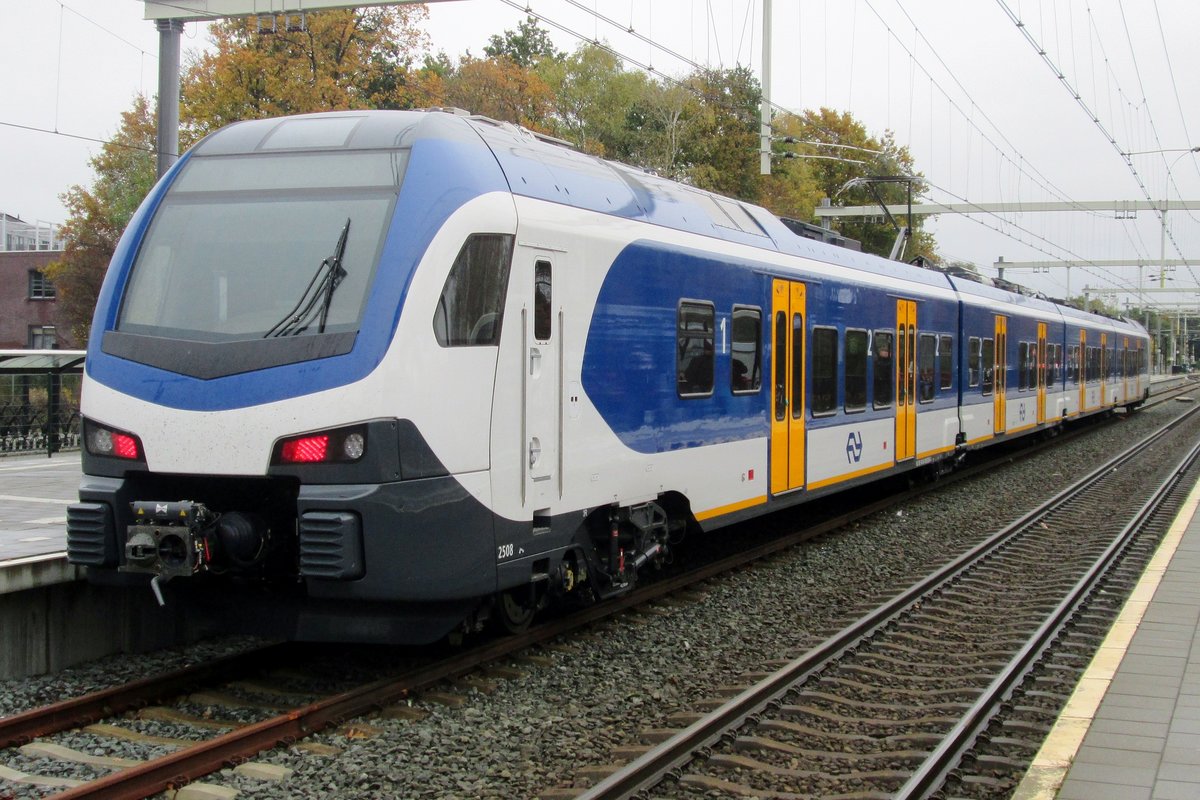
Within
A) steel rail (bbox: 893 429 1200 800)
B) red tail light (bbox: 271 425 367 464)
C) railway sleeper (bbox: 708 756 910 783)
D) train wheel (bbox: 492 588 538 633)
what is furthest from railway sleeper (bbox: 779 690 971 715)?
red tail light (bbox: 271 425 367 464)

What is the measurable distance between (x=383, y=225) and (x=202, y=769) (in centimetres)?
294

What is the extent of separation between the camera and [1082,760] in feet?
17.8

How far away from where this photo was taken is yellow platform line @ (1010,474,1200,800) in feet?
16.9

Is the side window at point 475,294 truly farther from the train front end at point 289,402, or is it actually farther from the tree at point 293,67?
the tree at point 293,67

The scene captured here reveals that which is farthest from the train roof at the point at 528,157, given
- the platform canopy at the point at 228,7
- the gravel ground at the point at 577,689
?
the platform canopy at the point at 228,7

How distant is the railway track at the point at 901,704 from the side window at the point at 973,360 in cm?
716

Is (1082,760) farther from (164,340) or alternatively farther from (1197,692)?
(164,340)

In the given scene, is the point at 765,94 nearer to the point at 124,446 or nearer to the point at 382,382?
the point at 382,382

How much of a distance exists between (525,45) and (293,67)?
4193 centimetres

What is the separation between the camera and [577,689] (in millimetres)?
7094

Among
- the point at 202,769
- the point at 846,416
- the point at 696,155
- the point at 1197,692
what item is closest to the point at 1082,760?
the point at 1197,692

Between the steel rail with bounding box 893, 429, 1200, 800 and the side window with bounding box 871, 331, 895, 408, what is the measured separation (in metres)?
3.03

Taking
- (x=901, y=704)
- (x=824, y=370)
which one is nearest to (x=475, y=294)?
(x=901, y=704)

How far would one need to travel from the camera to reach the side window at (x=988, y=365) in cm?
1955
